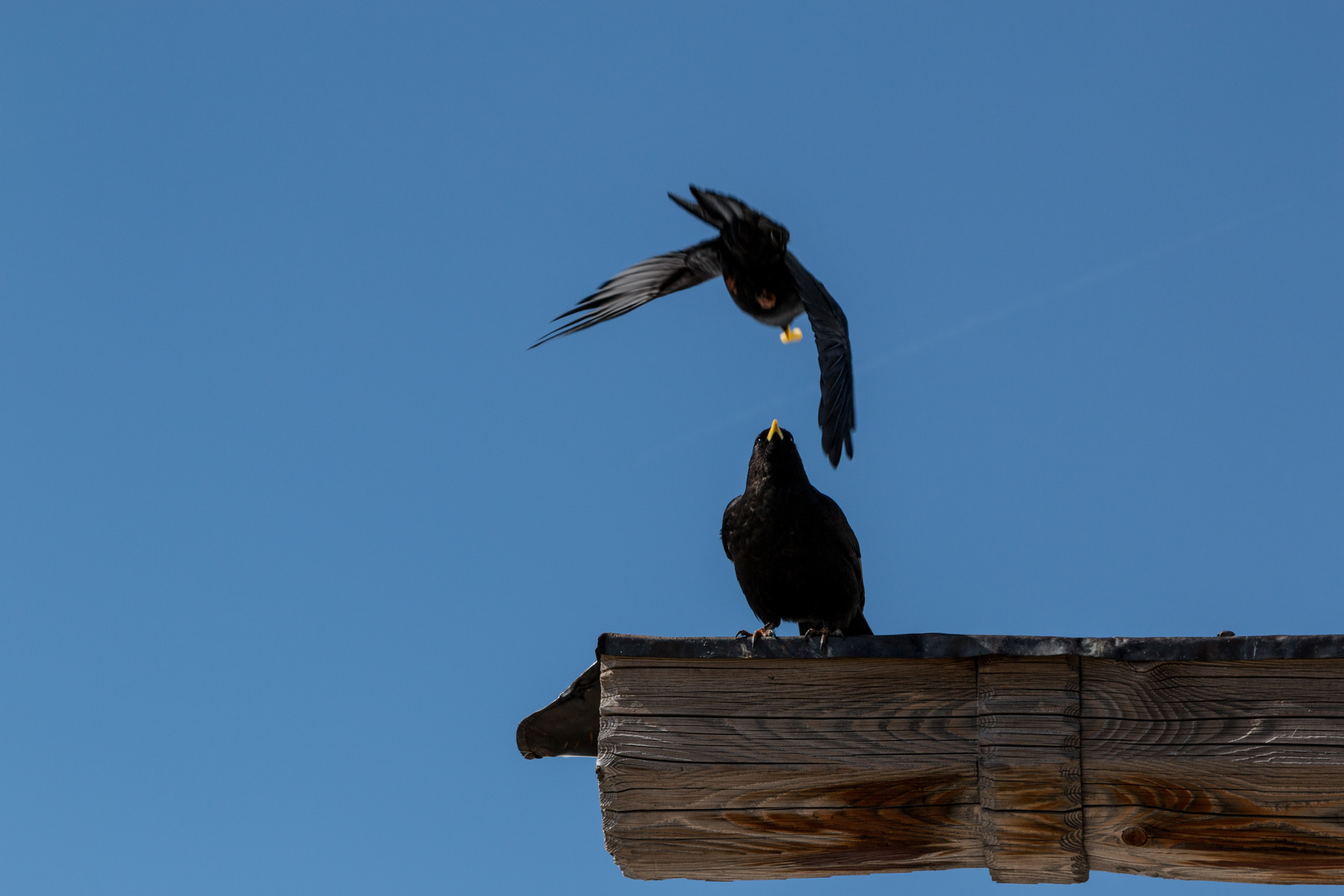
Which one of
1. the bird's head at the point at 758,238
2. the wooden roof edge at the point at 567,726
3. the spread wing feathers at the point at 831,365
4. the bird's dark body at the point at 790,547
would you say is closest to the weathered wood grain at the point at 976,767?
Answer: the wooden roof edge at the point at 567,726

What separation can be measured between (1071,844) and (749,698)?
81 centimetres

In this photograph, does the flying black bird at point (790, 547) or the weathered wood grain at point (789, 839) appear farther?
the flying black bird at point (790, 547)

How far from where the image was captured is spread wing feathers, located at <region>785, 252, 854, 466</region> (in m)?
2.86

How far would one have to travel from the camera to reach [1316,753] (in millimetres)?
→ 2705

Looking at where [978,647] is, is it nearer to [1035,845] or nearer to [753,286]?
[1035,845]

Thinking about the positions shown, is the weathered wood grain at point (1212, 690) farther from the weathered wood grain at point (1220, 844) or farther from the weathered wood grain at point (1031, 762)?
the weathered wood grain at point (1220, 844)

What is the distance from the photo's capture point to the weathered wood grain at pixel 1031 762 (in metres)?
2.79

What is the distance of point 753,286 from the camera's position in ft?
12.8

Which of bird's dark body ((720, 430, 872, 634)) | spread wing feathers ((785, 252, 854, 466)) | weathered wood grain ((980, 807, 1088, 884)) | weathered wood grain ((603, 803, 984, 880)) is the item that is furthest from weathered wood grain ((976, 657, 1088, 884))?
bird's dark body ((720, 430, 872, 634))

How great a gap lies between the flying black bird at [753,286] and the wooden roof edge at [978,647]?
0.47 m

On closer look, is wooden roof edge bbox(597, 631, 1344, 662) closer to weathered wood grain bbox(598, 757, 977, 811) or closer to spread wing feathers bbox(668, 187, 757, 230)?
weathered wood grain bbox(598, 757, 977, 811)

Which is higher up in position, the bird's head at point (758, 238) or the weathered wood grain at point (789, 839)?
the bird's head at point (758, 238)

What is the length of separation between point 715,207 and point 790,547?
4.03ft

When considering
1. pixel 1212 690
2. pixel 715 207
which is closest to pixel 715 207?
pixel 715 207
